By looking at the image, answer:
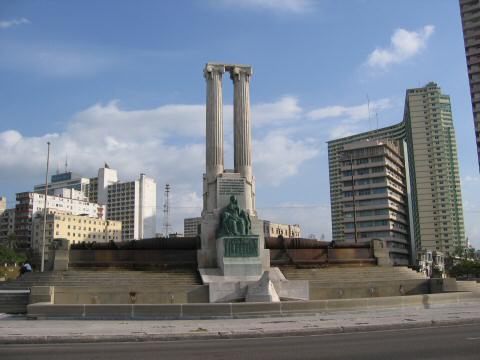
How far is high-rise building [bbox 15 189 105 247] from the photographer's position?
528ft

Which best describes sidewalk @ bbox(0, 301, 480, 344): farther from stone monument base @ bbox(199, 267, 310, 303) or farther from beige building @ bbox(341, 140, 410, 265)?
beige building @ bbox(341, 140, 410, 265)

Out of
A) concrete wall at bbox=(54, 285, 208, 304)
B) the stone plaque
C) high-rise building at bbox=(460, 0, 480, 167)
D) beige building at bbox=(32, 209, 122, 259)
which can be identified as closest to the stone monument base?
concrete wall at bbox=(54, 285, 208, 304)

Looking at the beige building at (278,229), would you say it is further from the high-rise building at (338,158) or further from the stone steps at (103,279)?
the stone steps at (103,279)

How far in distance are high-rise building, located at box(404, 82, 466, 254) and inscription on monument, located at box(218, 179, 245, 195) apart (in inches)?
5101

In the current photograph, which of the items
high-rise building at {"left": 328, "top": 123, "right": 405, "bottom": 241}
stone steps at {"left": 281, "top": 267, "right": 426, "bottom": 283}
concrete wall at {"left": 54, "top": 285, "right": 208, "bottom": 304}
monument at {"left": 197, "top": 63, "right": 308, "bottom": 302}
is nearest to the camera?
concrete wall at {"left": 54, "top": 285, "right": 208, "bottom": 304}

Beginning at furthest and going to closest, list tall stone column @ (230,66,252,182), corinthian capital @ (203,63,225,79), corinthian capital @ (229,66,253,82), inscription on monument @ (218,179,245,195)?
corinthian capital @ (229,66,253,82), corinthian capital @ (203,63,225,79), tall stone column @ (230,66,252,182), inscription on monument @ (218,179,245,195)

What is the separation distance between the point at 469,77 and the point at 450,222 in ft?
200

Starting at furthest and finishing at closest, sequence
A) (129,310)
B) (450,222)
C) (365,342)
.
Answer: (450,222) < (129,310) < (365,342)

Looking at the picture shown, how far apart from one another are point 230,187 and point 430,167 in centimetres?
→ 13600

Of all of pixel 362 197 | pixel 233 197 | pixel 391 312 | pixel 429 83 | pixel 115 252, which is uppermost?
pixel 429 83

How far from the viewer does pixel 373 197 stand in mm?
104938

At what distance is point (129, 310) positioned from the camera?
68.1 ft

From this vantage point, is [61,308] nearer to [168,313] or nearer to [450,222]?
[168,313]

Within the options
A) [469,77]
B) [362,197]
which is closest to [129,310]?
[362,197]
